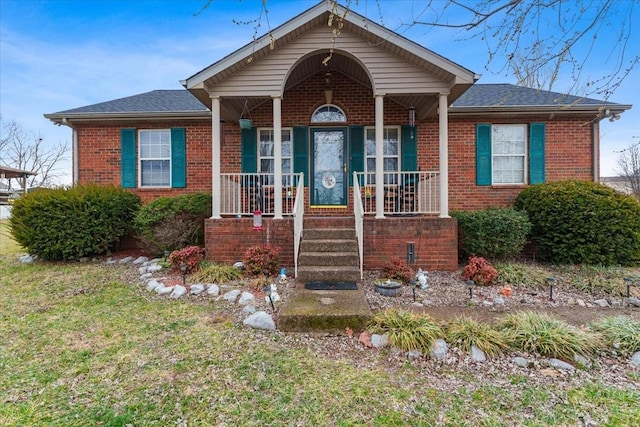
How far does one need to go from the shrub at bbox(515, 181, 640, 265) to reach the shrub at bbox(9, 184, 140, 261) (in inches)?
370

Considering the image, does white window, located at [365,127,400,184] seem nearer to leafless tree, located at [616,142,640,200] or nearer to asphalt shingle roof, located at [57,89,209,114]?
asphalt shingle roof, located at [57,89,209,114]

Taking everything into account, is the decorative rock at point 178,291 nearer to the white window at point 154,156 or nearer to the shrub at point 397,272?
the shrub at point 397,272

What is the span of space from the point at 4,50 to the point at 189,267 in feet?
68.9

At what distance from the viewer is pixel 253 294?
5.16m

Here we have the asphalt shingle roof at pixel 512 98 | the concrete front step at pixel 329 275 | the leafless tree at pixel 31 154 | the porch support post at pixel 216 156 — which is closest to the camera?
the concrete front step at pixel 329 275

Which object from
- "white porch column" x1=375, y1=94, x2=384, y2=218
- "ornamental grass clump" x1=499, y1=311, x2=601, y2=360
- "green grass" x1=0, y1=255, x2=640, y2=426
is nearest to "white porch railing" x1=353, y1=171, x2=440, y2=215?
"white porch column" x1=375, y1=94, x2=384, y2=218

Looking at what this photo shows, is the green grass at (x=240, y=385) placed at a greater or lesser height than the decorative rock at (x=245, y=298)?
lesser

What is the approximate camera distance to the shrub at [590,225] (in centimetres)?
A: 638

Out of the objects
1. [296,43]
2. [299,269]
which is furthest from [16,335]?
[296,43]

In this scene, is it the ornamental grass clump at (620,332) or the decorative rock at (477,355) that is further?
the ornamental grass clump at (620,332)

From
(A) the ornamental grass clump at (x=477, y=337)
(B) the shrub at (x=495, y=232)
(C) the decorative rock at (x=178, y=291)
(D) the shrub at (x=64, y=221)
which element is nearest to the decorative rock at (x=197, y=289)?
(C) the decorative rock at (x=178, y=291)

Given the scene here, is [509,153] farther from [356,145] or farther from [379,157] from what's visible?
[379,157]

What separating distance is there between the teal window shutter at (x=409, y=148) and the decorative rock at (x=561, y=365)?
5.65 meters

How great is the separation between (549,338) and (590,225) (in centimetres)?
420
